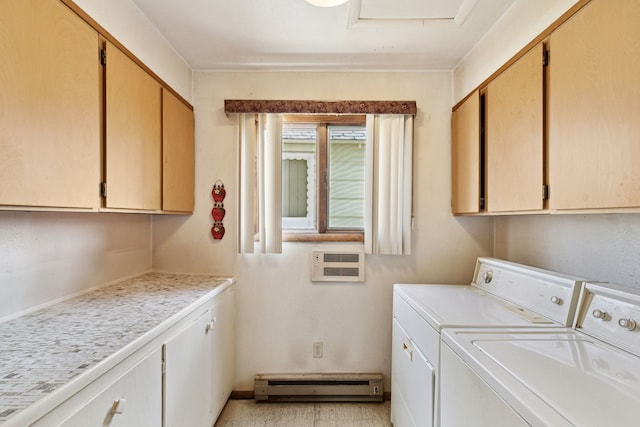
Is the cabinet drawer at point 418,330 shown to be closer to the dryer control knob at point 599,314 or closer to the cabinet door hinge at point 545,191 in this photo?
the dryer control knob at point 599,314


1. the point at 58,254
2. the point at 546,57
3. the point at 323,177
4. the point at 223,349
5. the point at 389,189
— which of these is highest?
the point at 546,57

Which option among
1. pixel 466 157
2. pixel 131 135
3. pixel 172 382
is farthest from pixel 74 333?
pixel 466 157

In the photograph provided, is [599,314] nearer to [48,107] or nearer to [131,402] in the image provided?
[131,402]

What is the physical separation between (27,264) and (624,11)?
7.83 feet

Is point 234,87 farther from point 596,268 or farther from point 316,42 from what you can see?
point 596,268

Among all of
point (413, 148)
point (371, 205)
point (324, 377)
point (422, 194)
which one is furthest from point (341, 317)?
point (413, 148)

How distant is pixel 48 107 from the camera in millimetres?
977

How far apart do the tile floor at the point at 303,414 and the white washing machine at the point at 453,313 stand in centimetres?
22

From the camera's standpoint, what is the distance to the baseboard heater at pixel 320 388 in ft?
6.71

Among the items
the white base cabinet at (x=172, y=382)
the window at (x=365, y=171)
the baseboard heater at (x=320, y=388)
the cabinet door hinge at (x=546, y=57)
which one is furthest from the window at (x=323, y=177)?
the cabinet door hinge at (x=546, y=57)

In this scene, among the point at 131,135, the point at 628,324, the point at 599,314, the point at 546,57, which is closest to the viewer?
the point at 628,324

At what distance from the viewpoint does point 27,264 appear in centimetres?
124

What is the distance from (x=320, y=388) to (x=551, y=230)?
5.90 feet

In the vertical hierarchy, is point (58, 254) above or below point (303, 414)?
above
